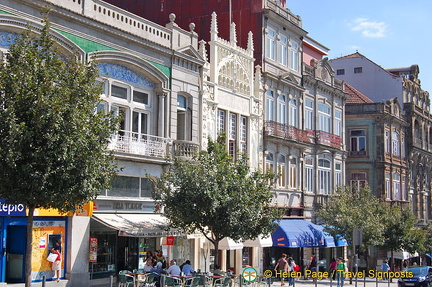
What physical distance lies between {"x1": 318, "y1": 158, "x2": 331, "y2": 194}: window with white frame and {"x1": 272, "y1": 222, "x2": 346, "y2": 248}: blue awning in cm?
339

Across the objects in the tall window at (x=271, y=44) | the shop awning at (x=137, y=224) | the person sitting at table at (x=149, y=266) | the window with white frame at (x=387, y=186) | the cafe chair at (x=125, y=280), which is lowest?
the cafe chair at (x=125, y=280)

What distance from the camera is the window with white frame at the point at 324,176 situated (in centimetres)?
4256

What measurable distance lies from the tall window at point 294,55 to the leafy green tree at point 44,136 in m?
25.0

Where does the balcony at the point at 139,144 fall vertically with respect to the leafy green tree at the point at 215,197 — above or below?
above

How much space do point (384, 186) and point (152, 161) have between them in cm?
2951

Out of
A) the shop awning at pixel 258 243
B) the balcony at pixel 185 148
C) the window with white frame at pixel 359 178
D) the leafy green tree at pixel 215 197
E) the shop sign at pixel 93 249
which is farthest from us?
the window with white frame at pixel 359 178

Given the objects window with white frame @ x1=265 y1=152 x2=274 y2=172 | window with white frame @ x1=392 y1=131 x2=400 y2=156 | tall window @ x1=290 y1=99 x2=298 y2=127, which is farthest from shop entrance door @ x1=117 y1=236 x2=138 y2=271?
window with white frame @ x1=392 y1=131 x2=400 y2=156

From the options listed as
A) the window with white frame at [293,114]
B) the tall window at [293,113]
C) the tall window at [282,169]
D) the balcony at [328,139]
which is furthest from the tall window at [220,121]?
the balcony at [328,139]

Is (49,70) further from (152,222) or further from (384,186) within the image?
(384,186)

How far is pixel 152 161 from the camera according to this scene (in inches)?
1054

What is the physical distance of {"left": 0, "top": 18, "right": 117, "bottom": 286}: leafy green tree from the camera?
15.5 m

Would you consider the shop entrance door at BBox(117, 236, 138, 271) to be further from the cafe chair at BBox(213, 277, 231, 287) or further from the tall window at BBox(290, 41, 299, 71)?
the tall window at BBox(290, 41, 299, 71)

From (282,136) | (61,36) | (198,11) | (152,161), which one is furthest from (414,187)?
(61,36)

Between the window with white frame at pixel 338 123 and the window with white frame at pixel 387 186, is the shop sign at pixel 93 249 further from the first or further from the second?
the window with white frame at pixel 387 186
